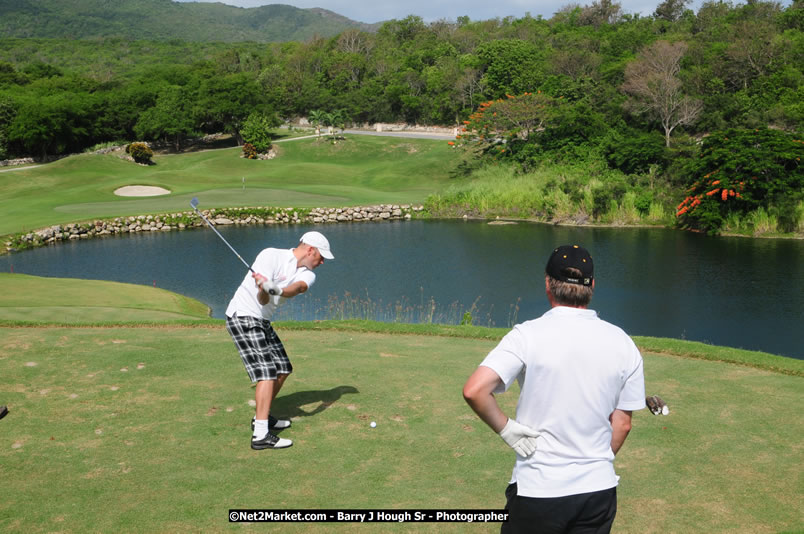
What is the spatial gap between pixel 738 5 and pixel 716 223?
93.2m

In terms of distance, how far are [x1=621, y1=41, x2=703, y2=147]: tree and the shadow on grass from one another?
55860 millimetres

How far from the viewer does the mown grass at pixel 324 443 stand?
18.3ft

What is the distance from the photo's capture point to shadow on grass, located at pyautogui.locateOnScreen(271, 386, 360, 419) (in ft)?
25.6

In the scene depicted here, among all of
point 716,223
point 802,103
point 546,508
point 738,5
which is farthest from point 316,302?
point 738,5

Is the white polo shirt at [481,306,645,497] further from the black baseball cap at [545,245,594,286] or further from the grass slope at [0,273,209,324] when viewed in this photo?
the grass slope at [0,273,209,324]

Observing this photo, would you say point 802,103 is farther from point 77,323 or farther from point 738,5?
point 738,5

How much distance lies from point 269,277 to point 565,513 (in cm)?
404

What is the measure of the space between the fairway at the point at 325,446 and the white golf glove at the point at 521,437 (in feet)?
6.85

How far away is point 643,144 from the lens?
5038 cm

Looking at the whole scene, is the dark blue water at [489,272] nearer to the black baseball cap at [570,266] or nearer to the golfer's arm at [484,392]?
the black baseball cap at [570,266]

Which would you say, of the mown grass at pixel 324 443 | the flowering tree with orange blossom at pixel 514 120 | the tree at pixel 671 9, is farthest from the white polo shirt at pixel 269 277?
the tree at pixel 671 9

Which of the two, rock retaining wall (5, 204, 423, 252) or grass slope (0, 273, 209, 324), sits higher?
grass slope (0, 273, 209, 324)

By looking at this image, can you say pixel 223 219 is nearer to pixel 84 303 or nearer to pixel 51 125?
pixel 84 303

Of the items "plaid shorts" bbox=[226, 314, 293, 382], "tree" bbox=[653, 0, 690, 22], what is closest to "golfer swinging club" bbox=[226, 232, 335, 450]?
"plaid shorts" bbox=[226, 314, 293, 382]
